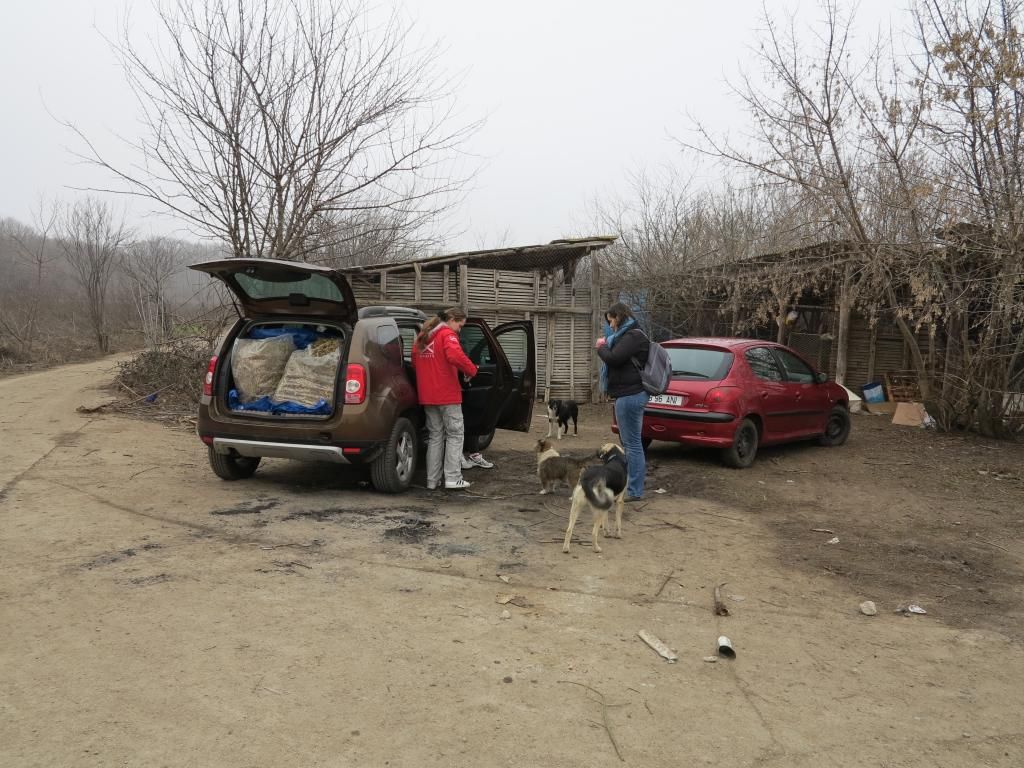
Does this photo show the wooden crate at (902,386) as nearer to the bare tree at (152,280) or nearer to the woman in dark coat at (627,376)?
the woman in dark coat at (627,376)

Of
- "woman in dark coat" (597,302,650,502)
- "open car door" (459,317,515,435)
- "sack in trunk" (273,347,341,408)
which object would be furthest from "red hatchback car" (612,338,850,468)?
"sack in trunk" (273,347,341,408)

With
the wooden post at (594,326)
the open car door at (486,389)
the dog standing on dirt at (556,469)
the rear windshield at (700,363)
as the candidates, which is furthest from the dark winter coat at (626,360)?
the wooden post at (594,326)

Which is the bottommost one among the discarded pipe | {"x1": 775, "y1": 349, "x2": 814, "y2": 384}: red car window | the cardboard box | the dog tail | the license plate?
the discarded pipe

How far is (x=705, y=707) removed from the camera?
309cm

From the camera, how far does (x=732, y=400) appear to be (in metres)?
8.02

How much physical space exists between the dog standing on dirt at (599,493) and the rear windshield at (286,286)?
2.84m

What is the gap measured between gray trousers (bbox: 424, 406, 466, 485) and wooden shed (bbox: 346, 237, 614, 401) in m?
6.44

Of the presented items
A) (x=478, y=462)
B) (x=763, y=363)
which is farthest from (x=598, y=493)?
(x=763, y=363)

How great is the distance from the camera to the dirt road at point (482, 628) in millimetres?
2781

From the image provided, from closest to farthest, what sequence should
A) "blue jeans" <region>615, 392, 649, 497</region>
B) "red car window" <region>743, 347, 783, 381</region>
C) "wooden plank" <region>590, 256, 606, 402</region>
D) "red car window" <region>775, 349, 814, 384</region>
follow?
"blue jeans" <region>615, 392, 649, 497</region> → "red car window" <region>743, 347, 783, 381</region> → "red car window" <region>775, 349, 814, 384</region> → "wooden plank" <region>590, 256, 606, 402</region>

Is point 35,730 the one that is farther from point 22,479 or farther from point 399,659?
point 22,479

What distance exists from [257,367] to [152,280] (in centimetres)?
2050

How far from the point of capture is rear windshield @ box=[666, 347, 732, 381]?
8.26 meters

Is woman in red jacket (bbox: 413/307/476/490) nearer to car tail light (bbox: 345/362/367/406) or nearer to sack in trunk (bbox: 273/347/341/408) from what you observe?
car tail light (bbox: 345/362/367/406)
